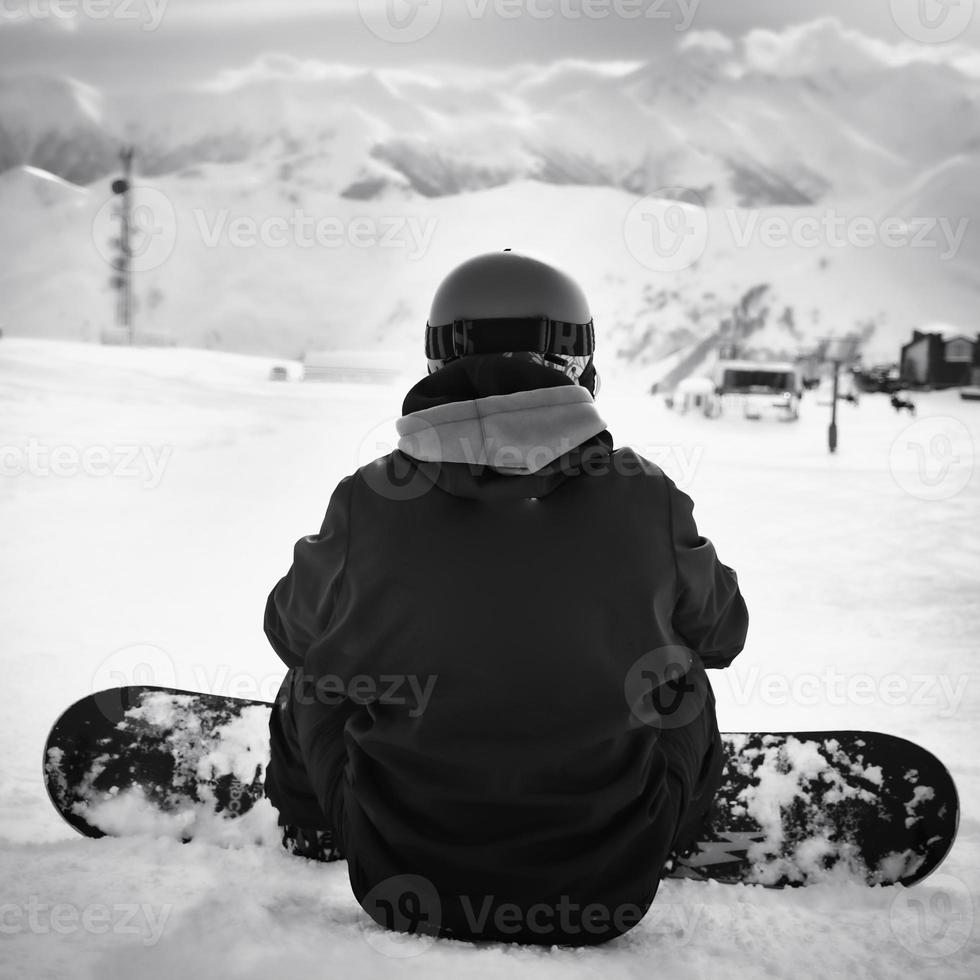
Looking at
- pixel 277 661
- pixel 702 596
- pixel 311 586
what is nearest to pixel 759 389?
pixel 277 661

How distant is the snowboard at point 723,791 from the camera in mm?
1849

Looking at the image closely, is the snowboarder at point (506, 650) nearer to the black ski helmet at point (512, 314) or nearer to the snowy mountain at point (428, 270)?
the black ski helmet at point (512, 314)

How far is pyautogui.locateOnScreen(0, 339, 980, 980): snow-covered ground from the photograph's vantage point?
4.98ft

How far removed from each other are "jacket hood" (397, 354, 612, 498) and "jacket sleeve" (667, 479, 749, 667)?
6.6 inches

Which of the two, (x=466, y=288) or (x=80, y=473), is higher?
(x=466, y=288)

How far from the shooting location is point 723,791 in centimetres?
195

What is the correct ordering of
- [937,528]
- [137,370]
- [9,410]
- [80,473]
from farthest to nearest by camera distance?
[137,370] → [9,410] → [80,473] → [937,528]

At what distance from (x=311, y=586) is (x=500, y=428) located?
0.44 metres

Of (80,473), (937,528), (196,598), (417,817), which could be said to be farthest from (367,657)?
(80,473)

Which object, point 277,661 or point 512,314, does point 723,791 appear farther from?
point 277,661

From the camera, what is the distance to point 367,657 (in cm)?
132

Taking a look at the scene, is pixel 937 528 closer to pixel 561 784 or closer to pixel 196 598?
pixel 196 598

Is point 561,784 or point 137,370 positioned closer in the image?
point 561,784

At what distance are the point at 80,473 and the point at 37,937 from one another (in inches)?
282
